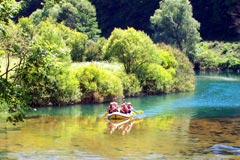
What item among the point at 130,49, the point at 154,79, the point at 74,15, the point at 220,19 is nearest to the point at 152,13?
→ the point at 220,19

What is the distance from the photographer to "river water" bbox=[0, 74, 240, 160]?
2609 centimetres

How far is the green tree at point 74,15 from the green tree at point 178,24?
1616cm

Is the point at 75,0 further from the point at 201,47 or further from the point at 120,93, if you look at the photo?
the point at 120,93

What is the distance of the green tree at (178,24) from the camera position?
9731 cm

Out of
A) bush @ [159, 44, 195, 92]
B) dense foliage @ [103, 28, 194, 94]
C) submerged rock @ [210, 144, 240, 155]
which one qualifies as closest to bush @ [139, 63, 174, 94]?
dense foliage @ [103, 28, 194, 94]

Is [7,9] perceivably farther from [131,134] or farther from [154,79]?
[154,79]

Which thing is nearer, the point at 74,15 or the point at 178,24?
the point at 178,24

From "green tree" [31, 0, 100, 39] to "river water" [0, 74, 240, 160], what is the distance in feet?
188

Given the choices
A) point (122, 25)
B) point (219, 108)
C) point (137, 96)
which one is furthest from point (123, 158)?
point (122, 25)

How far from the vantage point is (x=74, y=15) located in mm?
105875

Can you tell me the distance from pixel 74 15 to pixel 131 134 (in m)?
75.6

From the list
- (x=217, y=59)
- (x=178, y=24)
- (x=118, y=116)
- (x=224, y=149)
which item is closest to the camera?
(x=224, y=149)

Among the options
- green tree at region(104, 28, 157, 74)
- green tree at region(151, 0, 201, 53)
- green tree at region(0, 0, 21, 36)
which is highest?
green tree at region(151, 0, 201, 53)

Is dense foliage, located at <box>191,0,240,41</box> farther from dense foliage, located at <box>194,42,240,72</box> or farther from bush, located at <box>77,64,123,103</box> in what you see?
bush, located at <box>77,64,123,103</box>
